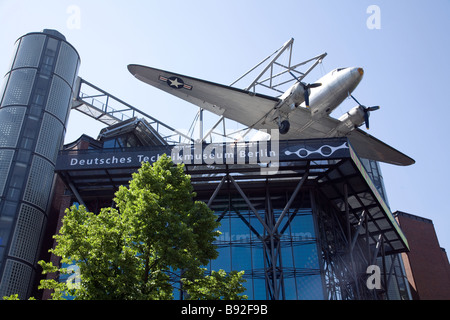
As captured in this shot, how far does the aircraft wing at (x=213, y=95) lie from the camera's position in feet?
102

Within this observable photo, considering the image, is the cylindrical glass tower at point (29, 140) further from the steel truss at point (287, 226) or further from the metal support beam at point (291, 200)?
the metal support beam at point (291, 200)

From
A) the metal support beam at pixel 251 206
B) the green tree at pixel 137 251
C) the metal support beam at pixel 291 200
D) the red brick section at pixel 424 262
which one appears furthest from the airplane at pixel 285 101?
A: the green tree at pixel 137 251

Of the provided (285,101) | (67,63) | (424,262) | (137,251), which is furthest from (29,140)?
(424,262)

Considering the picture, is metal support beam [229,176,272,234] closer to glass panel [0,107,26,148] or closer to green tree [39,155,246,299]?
green tree [39,155,246,299]

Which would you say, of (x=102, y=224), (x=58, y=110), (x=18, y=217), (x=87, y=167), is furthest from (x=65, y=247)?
(x=58, y=110)

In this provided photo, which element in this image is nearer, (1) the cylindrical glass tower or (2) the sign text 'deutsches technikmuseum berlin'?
(2) the sign text 'deutsches technikmuseum berlin'

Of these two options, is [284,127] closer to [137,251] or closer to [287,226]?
[287,226]

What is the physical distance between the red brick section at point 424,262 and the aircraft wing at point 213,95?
928 inches

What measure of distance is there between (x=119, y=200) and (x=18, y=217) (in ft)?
52.0

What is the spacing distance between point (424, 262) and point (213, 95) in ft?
98.5

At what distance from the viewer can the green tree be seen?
1313cm

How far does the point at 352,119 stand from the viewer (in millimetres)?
33719

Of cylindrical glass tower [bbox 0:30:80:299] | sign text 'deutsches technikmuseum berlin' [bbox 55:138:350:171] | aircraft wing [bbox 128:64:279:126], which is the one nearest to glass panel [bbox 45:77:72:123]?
cylindrical glass tower [bbox 0:30:80:299]

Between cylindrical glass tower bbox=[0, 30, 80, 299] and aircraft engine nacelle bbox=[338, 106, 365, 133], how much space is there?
72.2 feet
